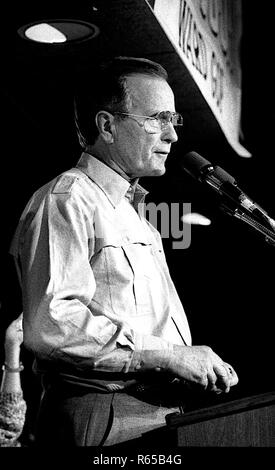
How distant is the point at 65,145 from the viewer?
15.0 ft

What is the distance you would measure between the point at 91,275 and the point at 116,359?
240mm

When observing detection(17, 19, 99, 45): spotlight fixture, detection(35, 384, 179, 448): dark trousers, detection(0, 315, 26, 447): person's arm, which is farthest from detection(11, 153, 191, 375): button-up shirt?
detection(0, 315, 26, 447): person's arm

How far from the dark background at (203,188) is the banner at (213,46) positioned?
17cm

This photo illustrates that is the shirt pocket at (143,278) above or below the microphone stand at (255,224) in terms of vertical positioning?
below

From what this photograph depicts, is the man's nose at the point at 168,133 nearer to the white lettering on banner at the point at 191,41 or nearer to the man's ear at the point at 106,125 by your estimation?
the man's ear at the point at 106,125

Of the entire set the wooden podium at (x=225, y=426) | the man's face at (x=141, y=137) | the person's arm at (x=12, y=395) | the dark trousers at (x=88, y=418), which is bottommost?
the person's arm at (x=12, y=395)

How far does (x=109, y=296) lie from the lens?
83.0 inches

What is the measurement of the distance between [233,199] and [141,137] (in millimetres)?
433

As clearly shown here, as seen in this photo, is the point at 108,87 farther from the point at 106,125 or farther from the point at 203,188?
the point at 203,188

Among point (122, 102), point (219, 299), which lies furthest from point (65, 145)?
point (122, 102)

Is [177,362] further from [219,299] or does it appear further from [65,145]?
[219,299]

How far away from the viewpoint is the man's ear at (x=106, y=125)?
241cm

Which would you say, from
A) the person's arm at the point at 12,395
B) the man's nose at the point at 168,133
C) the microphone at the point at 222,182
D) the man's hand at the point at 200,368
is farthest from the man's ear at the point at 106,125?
the person's arm at the point at 12,395

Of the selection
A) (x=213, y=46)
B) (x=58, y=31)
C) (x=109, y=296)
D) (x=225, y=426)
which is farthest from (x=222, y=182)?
(x=213, y=46)
